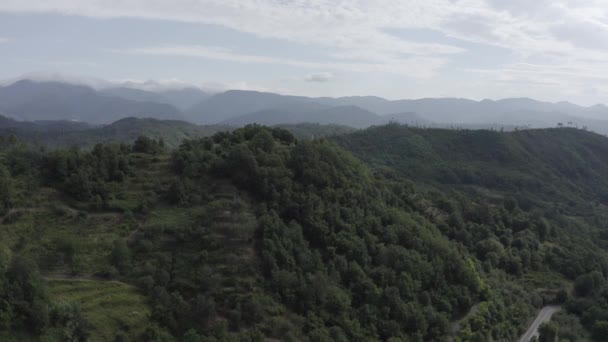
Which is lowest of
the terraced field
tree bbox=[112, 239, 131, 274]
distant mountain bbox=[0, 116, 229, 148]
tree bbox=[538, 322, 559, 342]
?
tree bbox=[538, 322, 559, 342]

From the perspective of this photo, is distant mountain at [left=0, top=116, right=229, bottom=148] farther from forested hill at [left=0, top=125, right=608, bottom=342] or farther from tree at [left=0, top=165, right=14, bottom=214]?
tree at [left=0, top=165, right=14, bottom=214]

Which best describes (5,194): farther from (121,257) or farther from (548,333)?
(548,333)

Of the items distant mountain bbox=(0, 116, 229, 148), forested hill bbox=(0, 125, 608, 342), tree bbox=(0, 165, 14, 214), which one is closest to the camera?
forested hill bbox=(0, 125, 608, 342)

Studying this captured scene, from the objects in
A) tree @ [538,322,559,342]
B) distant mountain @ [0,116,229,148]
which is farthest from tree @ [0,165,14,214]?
distant mountain @ [0,116,229,148]

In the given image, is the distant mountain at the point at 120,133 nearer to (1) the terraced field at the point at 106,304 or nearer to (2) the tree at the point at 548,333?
(1) the terraced field at the point at 106,304

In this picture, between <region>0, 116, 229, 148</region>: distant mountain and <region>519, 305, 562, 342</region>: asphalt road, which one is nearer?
<region>519, 305, 562, 342</region>: asphalt road

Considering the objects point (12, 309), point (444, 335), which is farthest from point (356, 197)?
point (12, 309)

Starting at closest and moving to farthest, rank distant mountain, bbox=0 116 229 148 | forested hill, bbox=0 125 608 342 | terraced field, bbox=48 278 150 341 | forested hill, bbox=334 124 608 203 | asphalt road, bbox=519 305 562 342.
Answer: terraced field, bbox=48 278 150 341
forested hill, bbox=0 125 608 342
asphalt road, bbox=519 305 562 342
forested hill, bbox=334 124 608 203
distant mountain, bbox=0 116 229 148


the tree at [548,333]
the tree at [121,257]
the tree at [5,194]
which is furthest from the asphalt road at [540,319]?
the tree at [5,194]
